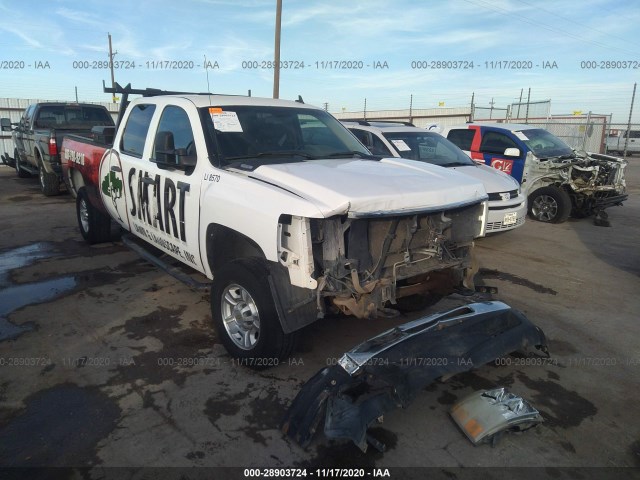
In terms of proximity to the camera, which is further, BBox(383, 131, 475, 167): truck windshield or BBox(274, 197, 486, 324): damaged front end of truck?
BBox(383, 131, 475, 167): truck windshield

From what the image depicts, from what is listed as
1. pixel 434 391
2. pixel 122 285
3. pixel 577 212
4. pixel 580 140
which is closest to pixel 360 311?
pixel 434 391

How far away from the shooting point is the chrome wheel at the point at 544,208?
9.07 meters

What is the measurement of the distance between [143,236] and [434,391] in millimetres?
3454

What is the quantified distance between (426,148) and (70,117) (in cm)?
867

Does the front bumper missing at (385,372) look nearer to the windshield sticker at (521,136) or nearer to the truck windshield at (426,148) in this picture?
the truck windshield at (426,148)

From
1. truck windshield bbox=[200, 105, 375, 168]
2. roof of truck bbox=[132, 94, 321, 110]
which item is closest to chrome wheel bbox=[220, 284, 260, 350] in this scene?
truck windshield bbox=[200, 105, 375, 168]

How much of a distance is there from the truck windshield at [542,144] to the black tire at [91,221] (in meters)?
7.85

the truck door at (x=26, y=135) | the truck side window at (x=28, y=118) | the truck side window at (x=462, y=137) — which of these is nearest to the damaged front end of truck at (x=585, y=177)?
the truck side window at (x=462, y=137)

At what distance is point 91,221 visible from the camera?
645cm

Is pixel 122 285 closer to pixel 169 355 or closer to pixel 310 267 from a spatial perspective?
pixel 169 355

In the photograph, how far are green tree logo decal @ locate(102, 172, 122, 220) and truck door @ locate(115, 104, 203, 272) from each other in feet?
0.80

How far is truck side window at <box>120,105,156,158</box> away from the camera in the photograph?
4.75 metres

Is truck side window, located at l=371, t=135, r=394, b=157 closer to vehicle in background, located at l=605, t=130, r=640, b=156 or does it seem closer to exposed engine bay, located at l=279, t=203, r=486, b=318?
exposed engine bay, located at l=279, t=203, r=486, b=318

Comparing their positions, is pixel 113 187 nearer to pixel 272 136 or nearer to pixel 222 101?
pixel 222 101
